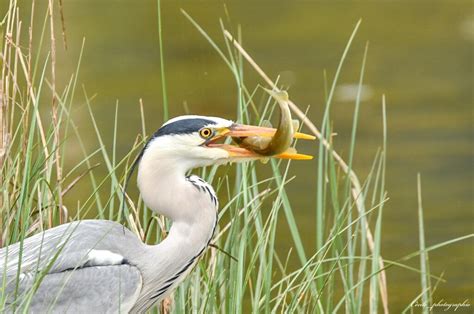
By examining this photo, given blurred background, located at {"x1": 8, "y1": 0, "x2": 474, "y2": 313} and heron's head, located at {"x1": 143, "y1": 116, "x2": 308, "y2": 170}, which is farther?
blurred background, located at {"x1": 8, "y1": 0, "x2": 474, "y2": 313}

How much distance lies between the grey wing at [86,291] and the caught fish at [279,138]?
1.82ft

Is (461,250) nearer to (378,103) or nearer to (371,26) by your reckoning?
(378,103)

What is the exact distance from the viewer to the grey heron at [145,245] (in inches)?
157

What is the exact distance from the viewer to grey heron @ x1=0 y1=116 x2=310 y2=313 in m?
3.98

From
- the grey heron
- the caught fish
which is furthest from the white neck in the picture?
the caught fish

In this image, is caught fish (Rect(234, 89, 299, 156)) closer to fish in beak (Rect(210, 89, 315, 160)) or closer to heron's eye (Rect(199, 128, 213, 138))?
fish in beak (Rect(210, 89, 315, 160))

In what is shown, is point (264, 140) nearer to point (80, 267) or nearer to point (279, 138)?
point (279, 138)

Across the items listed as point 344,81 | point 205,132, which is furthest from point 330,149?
point 344,81

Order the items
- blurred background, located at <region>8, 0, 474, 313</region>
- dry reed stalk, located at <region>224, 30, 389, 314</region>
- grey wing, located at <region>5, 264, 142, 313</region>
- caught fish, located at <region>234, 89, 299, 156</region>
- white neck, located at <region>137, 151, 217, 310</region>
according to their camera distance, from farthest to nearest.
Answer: blurred background, located at <region>8, 0, 474, 313</region> < dry reed stalk, located at <region>224, 30, 389, 314</region> < white neck, located at <region>137, 151, 217, 310</region> < grey wing, located at <region>5, 264, 142, 313</region> < caught fish, located at <region>234, 89, 299, 156</region>

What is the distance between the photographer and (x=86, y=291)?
4023 millimetres

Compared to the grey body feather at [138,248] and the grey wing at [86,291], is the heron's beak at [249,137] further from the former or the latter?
the grey wing at [86,291]

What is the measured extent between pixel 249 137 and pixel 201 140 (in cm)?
15

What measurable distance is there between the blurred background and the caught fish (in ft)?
9.66

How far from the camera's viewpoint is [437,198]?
8438 mm
